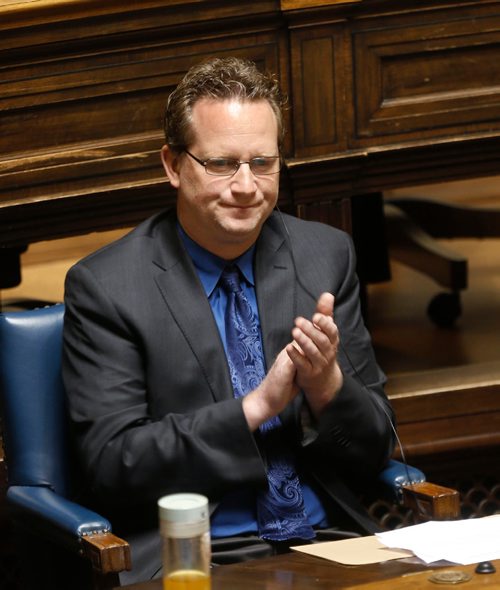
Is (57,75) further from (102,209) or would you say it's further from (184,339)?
(184,339)

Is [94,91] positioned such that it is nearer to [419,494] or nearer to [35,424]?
[35,424]

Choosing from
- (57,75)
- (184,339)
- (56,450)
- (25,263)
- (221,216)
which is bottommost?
(25,263)

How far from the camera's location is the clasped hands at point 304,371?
2.38 meters

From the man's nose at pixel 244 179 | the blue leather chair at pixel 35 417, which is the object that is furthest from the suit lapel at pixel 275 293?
the blue leather chair at pixel 35 417

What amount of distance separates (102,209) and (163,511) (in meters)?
1.88

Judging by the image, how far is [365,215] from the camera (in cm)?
479

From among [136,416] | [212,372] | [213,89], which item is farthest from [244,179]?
[136,416]

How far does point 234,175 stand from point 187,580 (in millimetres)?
1103

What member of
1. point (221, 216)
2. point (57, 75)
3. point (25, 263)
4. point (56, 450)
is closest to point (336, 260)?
point (221, 216)

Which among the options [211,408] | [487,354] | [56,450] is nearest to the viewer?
[211,408]

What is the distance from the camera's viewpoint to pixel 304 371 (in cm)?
247

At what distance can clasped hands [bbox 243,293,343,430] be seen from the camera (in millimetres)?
2383

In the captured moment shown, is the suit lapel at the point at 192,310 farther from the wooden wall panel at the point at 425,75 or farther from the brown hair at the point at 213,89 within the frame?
the wooden wall panel at the point at 425,75

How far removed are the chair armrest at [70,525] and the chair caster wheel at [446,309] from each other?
108 inches
